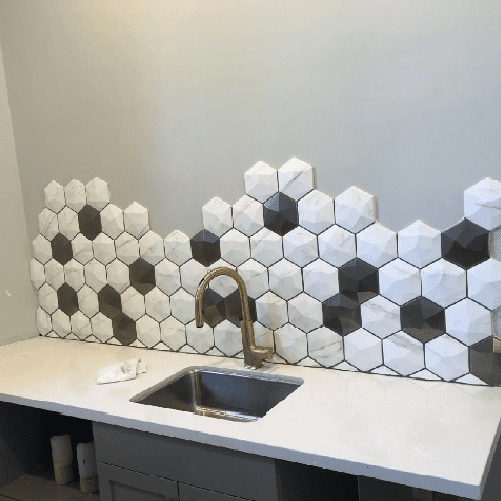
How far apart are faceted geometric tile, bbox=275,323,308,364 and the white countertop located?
4 cm

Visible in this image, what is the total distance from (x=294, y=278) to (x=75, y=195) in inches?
40.0

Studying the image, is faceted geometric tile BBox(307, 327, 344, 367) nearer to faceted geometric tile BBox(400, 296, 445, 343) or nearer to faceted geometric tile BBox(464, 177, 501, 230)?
faceted geometric tile BBox(400, 296, 445, 343)

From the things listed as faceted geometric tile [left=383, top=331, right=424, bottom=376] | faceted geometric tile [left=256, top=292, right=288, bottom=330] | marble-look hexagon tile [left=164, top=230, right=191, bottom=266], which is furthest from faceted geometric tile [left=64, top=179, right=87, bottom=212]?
faceted geometric tile [left=383, top=331, right=424, bottom=376]

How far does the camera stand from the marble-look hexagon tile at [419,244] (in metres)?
1.60

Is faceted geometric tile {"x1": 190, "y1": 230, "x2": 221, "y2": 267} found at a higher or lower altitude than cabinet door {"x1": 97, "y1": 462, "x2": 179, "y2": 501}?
higher

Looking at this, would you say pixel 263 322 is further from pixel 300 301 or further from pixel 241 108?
pixel 241 108

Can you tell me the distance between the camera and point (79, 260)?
7.62ft

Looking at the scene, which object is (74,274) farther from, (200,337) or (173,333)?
(200,337)

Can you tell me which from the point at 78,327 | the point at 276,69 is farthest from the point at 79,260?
the point at 276,69

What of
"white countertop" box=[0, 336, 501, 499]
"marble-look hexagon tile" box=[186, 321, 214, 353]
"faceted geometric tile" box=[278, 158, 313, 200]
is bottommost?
"white countertop" box=[0, 336, 501, 499]

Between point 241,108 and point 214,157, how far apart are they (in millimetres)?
193

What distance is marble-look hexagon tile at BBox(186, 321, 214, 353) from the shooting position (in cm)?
204

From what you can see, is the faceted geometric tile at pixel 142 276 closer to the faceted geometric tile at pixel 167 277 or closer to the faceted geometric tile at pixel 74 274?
the faceted geometric tile at pixel 167 277

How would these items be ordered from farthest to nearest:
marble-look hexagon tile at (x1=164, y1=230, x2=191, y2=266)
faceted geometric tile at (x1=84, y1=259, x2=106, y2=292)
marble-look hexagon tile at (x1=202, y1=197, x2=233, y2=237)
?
faceted geometric tile at (x1=84, y1=259, x2=106, y2=292) < marble-look hexagon tile at (x1=164, y1=230, x2=191, y2=266) < marble-look hexagon tile at (x1=202, y1=197, x2=233, y2=237)
